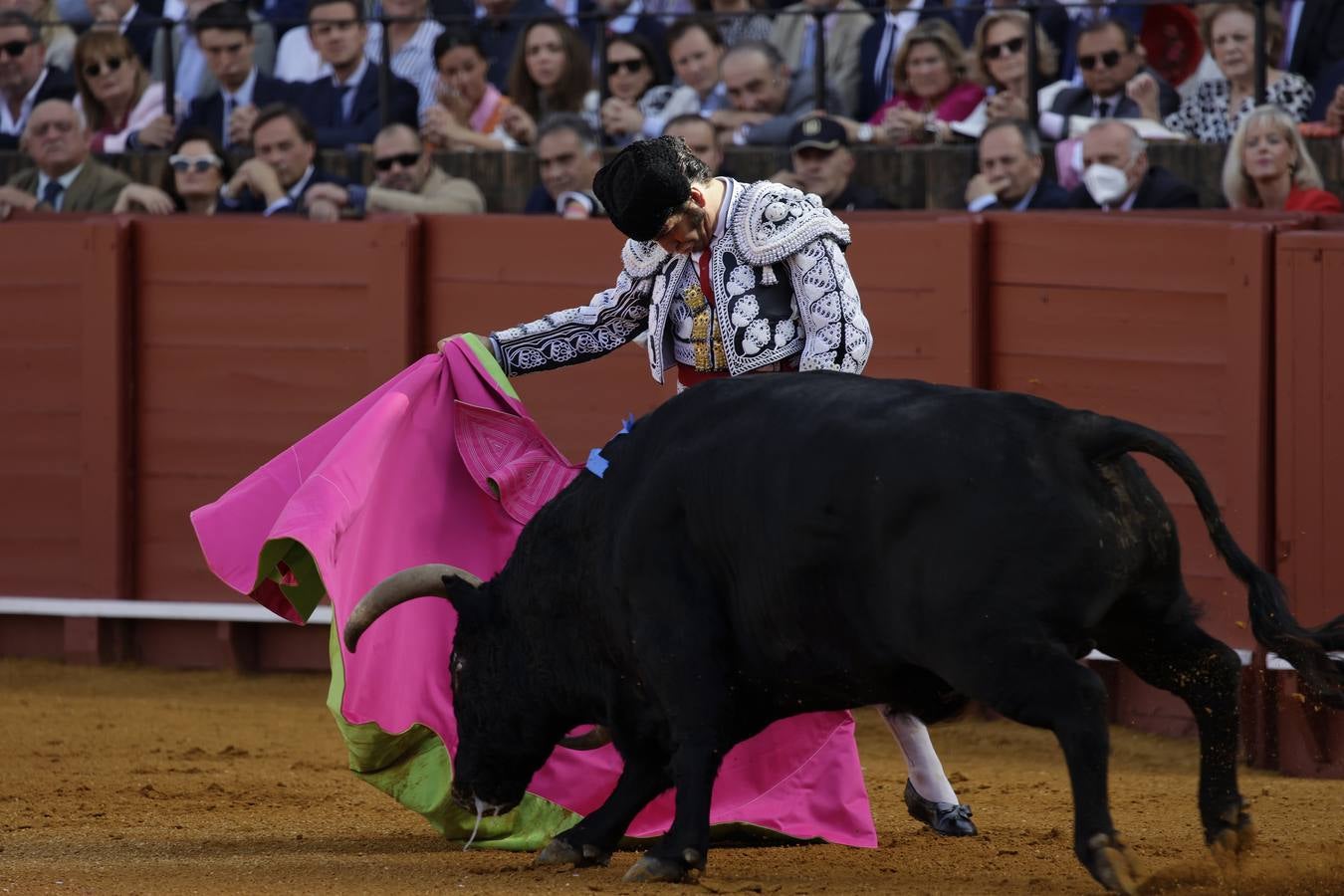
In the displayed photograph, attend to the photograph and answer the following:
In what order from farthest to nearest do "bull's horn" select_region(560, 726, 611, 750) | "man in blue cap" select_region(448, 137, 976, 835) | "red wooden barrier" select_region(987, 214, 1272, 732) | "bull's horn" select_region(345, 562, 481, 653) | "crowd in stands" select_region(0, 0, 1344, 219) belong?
"crowd in stands" select_region(0, 0, 1344, 219), "red wooden barrier" select_region(987, 214, 1272, 732), "bull's horn" select_region(560, 726, 611, 750), "bull's horn" select_region(345, 562, 481, 653), "man in blue cap" select_region(448, 137, 976, 835)

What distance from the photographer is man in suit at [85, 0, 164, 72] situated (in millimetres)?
9594

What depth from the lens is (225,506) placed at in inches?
173

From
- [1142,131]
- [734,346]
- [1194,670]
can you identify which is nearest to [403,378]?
[734,346]

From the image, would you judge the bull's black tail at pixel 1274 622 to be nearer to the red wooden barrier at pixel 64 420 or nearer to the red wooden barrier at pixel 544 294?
the red wooden barrier at pixel 544 294

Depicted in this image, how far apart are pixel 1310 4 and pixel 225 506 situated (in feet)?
14.5

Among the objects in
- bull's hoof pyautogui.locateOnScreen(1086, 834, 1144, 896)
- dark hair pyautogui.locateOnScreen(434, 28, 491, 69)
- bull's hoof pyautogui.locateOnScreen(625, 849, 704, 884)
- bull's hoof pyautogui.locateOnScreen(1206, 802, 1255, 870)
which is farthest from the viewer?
dark hair pyautogui.locateOnScreen(434, 28, 491, 69)

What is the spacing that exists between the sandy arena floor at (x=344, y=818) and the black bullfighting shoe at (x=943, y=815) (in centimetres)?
4

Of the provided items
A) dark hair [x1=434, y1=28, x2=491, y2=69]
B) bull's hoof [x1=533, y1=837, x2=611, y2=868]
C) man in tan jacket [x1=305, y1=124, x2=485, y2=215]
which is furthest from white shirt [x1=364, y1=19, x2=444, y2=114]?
bull's hoof [x1=533, y1=837, x2=611, y2=868]

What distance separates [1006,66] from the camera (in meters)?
7.48

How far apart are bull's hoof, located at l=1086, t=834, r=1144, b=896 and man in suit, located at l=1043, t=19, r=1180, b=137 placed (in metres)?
4.39

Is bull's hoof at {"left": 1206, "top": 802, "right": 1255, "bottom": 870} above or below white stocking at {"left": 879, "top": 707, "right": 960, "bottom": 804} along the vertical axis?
above

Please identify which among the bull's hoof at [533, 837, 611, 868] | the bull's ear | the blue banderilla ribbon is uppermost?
the blue banderilla ribbon

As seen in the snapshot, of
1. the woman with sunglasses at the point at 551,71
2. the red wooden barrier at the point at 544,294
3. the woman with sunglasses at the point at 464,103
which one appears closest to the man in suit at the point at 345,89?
the woman with sunglasses at the point at 464,103

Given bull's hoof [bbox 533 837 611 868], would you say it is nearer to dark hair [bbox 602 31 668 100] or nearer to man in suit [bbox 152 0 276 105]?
dark hair [bbox 602 31 668 100]
